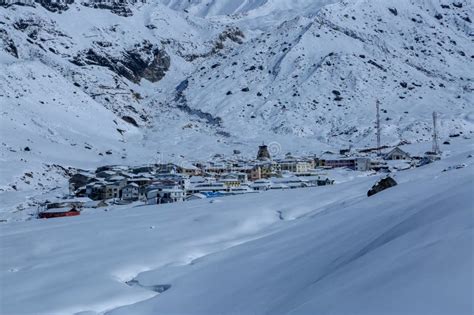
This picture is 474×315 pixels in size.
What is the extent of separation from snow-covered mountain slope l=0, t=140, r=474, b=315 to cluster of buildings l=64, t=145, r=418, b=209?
73.3ft

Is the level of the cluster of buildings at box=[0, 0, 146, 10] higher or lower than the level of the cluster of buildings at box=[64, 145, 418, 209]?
higher

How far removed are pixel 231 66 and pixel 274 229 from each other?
107244 millimetres

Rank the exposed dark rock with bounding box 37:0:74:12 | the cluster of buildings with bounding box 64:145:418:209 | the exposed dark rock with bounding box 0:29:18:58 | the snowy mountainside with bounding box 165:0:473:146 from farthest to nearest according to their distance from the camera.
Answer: the exposed dark rock with bounding box 37:0:74:12 < the exposed dark rock with bounding box 0:29:18:58 < the snowy mountainside with bounding box 165:0:473:146 < the cluster of buildings with bounding box 64:145:418:209

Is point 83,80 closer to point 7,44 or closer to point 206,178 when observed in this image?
point 7,44

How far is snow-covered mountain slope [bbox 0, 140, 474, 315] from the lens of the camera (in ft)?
18.1

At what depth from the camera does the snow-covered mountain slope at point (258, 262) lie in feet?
18.1

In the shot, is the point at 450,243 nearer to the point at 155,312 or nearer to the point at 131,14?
the point at 155,312

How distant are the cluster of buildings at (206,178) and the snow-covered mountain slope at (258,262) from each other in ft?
73.3

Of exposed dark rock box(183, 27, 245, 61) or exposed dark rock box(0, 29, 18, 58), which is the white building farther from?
exposed dark rock box(183, 27, 245, 61)

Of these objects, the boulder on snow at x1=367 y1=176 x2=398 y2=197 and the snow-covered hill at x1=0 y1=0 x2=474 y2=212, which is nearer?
the boulder on snow at x1=367 y1=176 x2=398 y2=197

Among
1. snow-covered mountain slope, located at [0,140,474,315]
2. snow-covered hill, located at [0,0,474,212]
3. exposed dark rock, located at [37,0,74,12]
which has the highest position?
exposed dark rock, located at [37,0,74,12]

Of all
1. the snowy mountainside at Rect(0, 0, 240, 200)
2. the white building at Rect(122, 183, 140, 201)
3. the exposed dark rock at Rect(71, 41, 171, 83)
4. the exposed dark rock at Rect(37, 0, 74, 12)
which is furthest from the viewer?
the exposed dark rock at Rect(37, 0, 74, 12)

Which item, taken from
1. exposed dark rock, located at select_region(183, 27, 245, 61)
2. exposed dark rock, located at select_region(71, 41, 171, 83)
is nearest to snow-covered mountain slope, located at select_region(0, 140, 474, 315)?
exposed dark rock, located at select_region(71, 41, 171, 83)

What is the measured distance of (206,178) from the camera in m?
57.8
